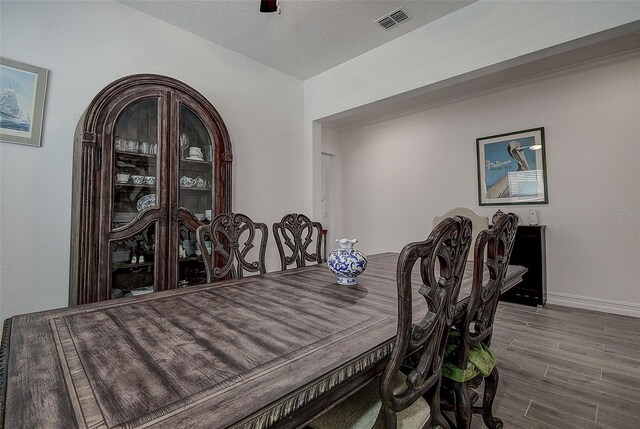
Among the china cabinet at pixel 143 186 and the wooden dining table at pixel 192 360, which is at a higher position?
the china cabinet at pixel 143 186

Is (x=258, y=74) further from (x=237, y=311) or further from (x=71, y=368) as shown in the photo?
(x=71, y=368)

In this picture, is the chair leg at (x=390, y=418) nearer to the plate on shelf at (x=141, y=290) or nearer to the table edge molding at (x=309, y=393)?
the table edge molding at (x=309, y=393)

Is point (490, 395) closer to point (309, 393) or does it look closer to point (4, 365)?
point (309, 393)

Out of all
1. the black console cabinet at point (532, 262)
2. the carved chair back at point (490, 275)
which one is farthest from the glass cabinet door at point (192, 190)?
the black console cabinet at point (532, 262)

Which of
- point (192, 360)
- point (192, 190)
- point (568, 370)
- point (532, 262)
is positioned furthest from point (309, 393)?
point (532, 262)

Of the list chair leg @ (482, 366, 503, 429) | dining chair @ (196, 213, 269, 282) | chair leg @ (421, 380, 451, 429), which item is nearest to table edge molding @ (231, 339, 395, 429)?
chair leg @ (421, 380, 451, 429)

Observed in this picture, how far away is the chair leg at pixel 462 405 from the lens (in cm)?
126

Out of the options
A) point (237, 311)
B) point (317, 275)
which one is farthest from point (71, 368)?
point (317, 275)

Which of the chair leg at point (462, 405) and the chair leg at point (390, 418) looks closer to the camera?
the chair leg at point (390, 418)

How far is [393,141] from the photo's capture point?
5102 millimetres

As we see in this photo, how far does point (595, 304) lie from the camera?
3.31 meters

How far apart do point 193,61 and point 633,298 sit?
509cm

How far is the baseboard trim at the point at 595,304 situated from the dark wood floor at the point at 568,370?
0.11 metres

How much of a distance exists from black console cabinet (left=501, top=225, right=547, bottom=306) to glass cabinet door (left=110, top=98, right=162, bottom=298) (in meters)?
3.92
